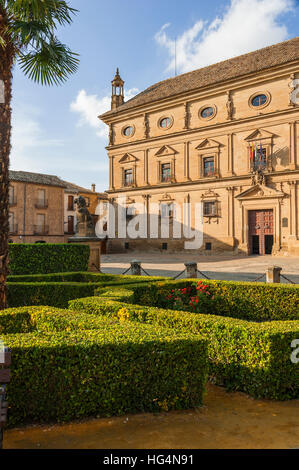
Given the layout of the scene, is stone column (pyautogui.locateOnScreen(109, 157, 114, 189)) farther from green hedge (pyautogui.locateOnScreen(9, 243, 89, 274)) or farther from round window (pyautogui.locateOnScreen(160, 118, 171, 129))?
green hedge (pyautogui.locateOnScreen(9, 243, 89, 274))

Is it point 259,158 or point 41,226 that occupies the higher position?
point 259,158

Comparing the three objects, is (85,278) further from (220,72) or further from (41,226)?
(41,226)

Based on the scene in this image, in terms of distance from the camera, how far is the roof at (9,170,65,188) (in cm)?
3609

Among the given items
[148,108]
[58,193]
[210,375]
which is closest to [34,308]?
[210,375]

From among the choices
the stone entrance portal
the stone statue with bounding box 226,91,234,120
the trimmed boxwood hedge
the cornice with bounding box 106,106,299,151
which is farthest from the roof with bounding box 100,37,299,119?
the trimmed boxwood hedge

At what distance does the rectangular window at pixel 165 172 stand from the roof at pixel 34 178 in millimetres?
13970

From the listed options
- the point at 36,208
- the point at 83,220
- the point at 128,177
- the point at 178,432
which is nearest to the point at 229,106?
the point at 128,177

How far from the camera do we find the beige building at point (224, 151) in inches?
981

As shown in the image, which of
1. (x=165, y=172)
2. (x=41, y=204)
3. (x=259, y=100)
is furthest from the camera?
(x=41, y=204)

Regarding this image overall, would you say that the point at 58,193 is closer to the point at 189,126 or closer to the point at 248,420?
the point at 189,126

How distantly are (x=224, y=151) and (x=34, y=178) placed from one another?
71.3ft

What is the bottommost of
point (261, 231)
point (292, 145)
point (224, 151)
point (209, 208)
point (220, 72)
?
point (261, 231)

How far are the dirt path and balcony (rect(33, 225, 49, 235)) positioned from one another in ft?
117

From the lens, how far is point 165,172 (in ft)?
103
